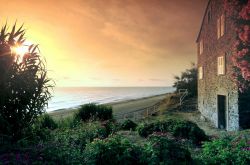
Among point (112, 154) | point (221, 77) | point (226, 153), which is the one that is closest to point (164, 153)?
point (112, 154)

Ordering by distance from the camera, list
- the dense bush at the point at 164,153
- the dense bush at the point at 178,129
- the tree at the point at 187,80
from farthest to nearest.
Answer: the tree at the point at 187,80, the dense bush at the point at 178,129, the dense bush at the point at 164,153

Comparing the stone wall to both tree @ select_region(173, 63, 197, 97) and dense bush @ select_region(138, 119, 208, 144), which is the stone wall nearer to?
dense bush @ select_region(138, 119, 208, 144)

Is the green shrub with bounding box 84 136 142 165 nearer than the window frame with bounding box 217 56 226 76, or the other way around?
the green shrub with bounding box 84 136 142 165

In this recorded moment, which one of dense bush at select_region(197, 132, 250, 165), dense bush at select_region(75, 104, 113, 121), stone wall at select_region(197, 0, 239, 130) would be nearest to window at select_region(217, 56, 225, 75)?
stone wall at select_region(197, 0, 239, 130)

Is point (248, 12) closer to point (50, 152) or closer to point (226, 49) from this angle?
point (226, 49)

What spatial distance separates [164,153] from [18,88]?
478cm

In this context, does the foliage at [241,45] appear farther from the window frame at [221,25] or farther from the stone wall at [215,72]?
the window frame at [221,25]

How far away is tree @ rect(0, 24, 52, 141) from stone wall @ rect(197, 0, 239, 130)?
9763 mm

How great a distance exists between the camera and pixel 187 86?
51094mm

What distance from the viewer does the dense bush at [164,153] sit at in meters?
6.54

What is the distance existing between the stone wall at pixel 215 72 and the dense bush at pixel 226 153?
7031 mm


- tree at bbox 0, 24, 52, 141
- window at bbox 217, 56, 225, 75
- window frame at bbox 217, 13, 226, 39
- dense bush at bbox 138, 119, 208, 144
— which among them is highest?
window frame at bbox 217, 13, 226, 39

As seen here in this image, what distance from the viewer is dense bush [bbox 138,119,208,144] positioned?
1184cm

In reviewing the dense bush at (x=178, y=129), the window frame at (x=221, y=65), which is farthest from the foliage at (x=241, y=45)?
the dense bush at (x=178, y=129)
